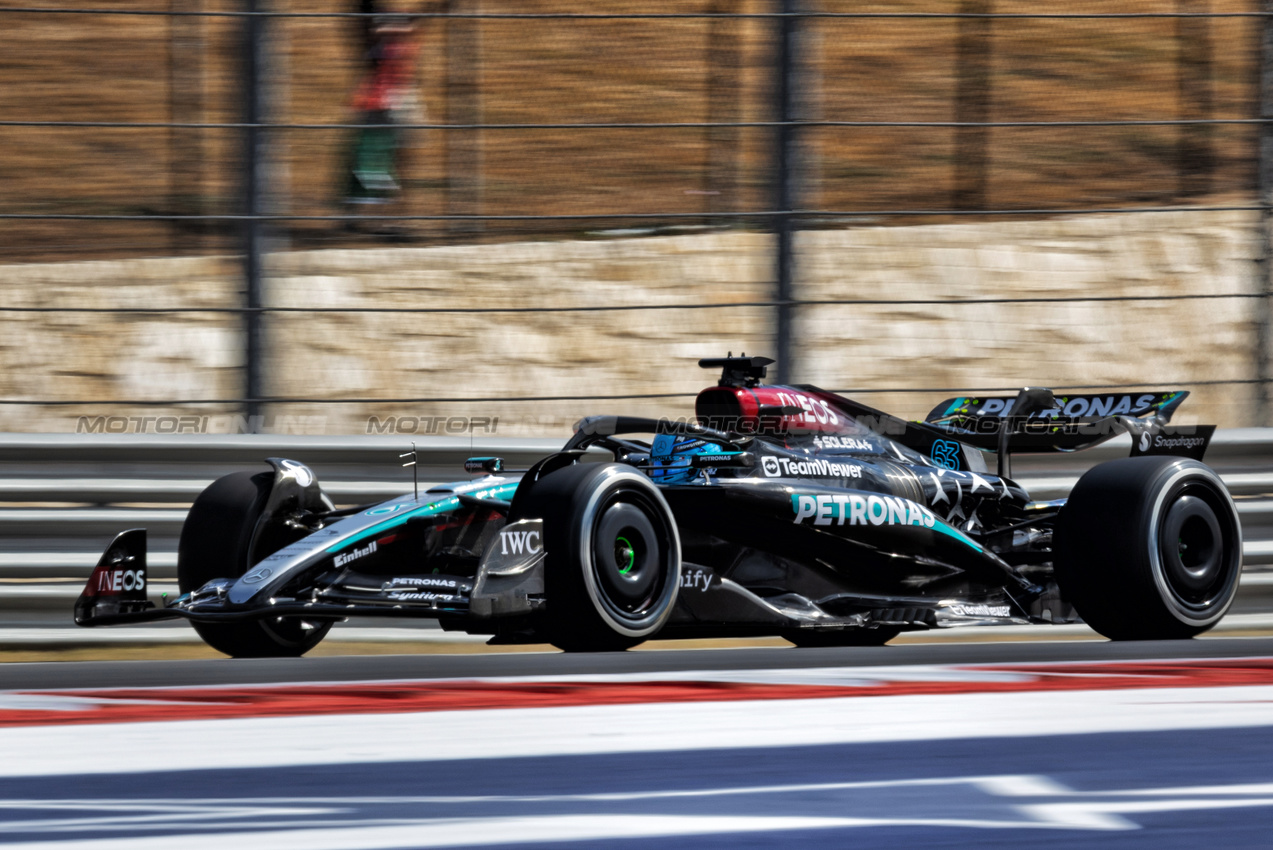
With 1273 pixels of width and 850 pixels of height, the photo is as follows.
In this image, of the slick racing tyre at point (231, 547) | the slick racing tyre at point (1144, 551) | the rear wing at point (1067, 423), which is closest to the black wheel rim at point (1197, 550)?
the slick racing tyre at point (1144, 551)

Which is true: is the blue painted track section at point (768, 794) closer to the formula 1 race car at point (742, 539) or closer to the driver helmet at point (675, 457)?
the formula 1 race car at point (742, 539)

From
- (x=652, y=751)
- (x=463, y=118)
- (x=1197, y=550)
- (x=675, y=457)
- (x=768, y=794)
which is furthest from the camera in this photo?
(x=463, y=118)

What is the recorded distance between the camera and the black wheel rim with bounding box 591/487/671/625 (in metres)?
5.19

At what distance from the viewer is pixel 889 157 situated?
10859 millimetres

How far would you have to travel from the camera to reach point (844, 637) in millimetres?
6840

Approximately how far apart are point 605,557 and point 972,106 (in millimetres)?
7550

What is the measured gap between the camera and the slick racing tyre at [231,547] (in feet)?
19.1

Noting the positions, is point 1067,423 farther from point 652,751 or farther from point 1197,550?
point 652,751

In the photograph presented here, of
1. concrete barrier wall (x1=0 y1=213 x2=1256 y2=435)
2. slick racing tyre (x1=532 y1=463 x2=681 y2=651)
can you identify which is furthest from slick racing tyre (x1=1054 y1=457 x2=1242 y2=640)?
slick racing tyre (x1=532 y1=463 x2=681 y2=651)

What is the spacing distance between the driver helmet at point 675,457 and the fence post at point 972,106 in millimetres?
3698

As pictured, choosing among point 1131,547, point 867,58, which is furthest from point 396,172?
point 867,58

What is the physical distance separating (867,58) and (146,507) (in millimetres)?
6411

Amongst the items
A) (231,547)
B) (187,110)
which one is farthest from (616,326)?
(231,547)

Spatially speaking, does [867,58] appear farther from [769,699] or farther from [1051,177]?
[769,699]
